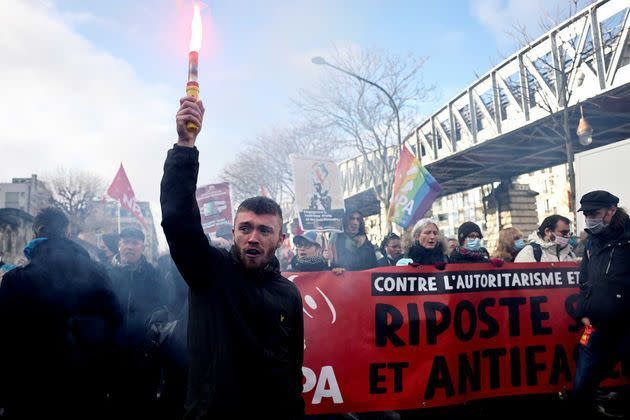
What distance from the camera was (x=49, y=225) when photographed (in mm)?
3309

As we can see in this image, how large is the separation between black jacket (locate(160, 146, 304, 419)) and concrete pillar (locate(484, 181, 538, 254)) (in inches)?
779

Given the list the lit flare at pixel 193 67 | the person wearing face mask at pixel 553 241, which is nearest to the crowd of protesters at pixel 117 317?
the person wearing face mask at pixel 553 241

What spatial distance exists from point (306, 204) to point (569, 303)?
535 centimetres

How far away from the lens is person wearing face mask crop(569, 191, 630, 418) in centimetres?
386

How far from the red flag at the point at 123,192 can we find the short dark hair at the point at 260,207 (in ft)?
32.9

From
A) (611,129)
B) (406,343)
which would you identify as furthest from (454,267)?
(611,129)

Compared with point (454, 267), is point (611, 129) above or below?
above

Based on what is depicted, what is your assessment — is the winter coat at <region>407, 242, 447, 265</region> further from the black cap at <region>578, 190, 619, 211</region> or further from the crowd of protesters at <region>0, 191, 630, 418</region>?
the black cap at <region>578, 190, 619, 211</region>

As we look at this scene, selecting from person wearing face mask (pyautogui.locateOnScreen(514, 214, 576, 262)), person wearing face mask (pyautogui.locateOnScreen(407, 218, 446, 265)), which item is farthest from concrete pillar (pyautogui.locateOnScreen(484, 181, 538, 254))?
person wearing face mask (pyautogui.locateOnScreen(407, 218, 446, 265))

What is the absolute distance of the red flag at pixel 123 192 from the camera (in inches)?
452

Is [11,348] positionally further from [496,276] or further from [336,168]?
[336,168]

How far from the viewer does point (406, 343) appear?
4.30m

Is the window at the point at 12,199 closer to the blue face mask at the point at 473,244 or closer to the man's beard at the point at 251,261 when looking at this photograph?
the blue face mask at the point at 473,244

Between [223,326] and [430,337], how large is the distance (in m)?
2.91
